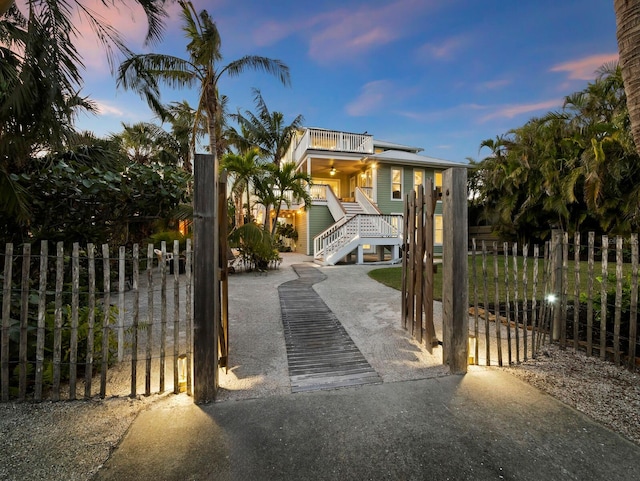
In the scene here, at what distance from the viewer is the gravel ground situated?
Answer: 68.6 inches

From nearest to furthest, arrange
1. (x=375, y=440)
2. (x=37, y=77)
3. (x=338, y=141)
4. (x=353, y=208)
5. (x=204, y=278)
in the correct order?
1. (x=375, y=440)
2. (x=204, y=278)
3. (x=37, y=77)
4. (x=353, y=208)
5. (x=338, y=141)

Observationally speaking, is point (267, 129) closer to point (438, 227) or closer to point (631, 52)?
point (438, 227)

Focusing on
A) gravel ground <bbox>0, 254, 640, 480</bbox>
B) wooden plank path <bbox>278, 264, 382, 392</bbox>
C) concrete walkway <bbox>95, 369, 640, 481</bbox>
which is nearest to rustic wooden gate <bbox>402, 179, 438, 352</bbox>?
gravel ground <bbox>0, 254, 640, 480</bbox>

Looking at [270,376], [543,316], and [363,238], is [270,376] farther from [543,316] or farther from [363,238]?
[363,238]

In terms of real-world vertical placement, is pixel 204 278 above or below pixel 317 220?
below

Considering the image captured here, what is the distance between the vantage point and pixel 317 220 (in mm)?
16734

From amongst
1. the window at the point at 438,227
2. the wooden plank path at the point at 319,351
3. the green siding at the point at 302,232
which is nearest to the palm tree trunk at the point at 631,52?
the wooden plank path at the point at 319,351

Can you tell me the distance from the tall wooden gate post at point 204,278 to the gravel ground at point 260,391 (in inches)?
10.7

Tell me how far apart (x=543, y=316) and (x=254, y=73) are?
1169cm

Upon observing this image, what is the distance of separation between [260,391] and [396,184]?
16402 mm

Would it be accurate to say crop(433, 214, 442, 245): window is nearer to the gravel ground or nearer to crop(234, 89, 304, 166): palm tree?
crop(234, 89, 304, 166): palm tree

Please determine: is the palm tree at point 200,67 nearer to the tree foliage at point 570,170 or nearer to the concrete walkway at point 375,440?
the concrete walkway at point 375,440

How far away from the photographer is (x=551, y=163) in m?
11.8

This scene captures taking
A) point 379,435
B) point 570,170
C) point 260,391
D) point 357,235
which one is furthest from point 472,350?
point 570,170
